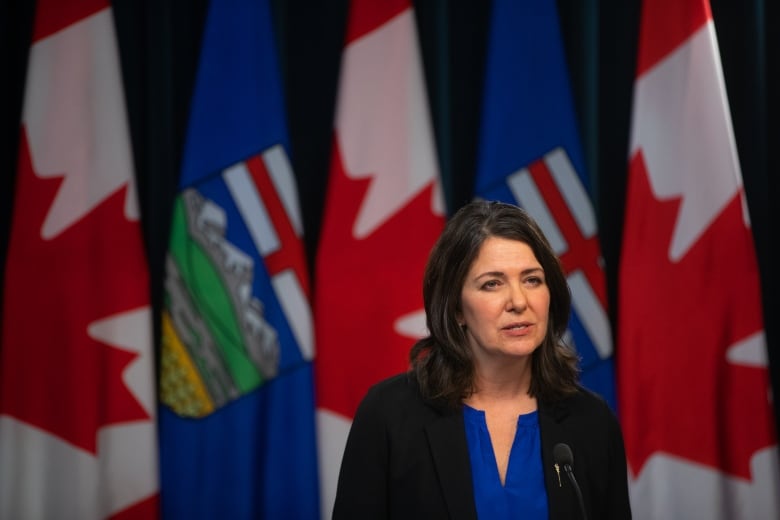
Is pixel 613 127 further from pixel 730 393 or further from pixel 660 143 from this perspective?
pixel 730 393

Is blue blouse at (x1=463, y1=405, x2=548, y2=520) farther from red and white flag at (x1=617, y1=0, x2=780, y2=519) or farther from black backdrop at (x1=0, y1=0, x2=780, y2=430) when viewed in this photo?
black backdrop at (x1=0, y1=0, x2=780, y2=430)

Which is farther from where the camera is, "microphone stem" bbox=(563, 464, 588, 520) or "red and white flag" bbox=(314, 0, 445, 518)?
Result: "red and white flag" bbox=(314, 0, 445, 518)

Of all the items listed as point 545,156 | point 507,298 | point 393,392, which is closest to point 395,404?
point 393,392

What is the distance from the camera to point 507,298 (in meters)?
1.41

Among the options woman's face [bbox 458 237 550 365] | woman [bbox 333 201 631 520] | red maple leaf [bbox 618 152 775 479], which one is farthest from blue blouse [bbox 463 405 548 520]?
red maple leaf [bbox 618 152 775 479]

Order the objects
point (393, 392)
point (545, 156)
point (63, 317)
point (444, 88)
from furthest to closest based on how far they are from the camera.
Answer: point (444, 88), point (545, 156), point (63, 317), point (393, 392)

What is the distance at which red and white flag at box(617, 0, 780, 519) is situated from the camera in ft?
10.2

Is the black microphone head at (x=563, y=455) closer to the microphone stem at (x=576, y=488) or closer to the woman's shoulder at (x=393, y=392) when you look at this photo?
the microphone stem at (x=576, y=488)

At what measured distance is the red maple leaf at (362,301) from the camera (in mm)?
3176

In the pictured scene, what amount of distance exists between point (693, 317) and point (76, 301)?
2176 millimetres

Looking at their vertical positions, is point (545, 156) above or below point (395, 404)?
above

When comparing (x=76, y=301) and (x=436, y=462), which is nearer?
(x=436, y=462)

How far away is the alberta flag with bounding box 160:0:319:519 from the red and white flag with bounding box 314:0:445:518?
8 centimetres

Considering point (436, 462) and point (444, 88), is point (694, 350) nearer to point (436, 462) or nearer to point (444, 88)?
point (444, 88)
